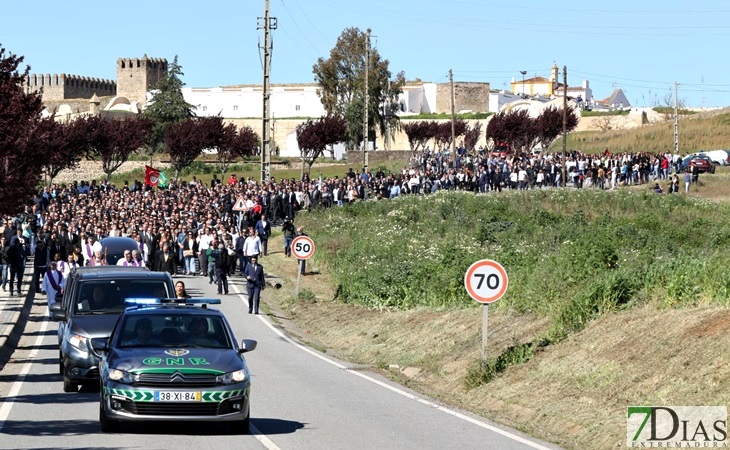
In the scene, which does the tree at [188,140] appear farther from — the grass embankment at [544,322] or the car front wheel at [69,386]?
the car front wheel at [69,386]

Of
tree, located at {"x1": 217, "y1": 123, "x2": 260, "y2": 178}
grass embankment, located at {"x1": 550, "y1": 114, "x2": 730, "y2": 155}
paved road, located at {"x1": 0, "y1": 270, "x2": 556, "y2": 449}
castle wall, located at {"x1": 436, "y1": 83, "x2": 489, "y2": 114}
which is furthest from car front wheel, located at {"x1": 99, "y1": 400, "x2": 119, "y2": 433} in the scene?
castle wall, located at {"x1": 436, "y1": 83, "x2": 489, "y2": 114}

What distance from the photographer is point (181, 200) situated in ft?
165

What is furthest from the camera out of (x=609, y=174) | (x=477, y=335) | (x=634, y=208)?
(x=609, y=174)

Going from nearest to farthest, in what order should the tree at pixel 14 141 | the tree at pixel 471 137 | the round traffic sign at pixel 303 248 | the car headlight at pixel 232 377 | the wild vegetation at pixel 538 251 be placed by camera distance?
the car headlight at pixel 232 377 < the wild vegetation at pixel 538 251 < the tree at pixel 14 141 < the round traffic sign at pixel 303 248 < the tree at pixel 471 137

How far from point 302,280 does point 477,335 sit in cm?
1781

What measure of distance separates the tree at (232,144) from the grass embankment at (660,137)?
96.5 ft

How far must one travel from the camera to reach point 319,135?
293ft

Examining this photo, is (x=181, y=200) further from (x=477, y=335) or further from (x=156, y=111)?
(x=156, y=111)

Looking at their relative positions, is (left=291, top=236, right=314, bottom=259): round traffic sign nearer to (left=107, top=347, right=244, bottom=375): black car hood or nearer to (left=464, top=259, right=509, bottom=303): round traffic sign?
(left=464, top=259, right=509, bottom=303): round traffic sign

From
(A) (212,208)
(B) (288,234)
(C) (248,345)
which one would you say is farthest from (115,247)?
(C) (248,345)

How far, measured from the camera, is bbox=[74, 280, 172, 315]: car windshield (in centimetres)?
1972

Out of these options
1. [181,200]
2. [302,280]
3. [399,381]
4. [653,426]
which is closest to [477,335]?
[399,381]

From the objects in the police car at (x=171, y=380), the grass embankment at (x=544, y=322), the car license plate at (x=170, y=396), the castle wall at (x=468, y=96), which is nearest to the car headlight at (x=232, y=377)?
the police car at (x=171, y=380)

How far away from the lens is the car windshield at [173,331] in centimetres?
1512
